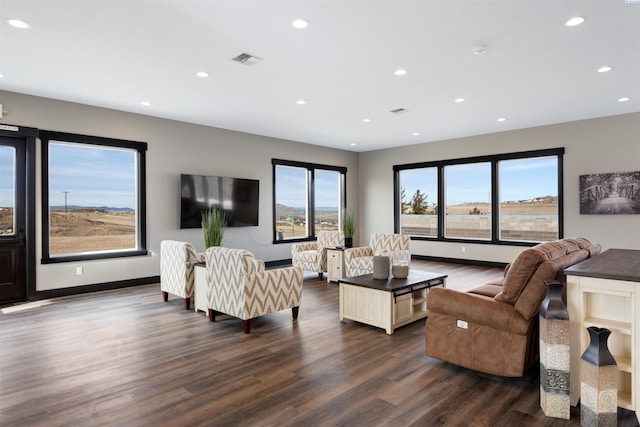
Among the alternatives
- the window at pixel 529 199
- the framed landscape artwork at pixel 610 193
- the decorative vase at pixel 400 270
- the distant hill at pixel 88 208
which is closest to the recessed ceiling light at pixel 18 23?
the distant hill at pixel 88 208

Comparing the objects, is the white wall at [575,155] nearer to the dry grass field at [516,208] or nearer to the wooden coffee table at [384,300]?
the dry grass field at [516,208]

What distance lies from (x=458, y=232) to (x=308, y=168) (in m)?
3.89

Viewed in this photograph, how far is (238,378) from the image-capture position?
2.92 metres

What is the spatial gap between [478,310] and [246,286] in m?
2.22

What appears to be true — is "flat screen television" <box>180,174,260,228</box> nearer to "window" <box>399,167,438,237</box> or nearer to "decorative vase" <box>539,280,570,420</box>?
"window" <box>399,167,438,237</box>

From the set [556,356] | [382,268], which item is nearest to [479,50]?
[382,268]

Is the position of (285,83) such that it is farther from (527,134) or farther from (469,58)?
(527,134)

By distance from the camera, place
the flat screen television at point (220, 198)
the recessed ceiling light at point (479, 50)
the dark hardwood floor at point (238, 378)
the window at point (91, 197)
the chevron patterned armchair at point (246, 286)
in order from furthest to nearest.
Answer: the flat screen television at point (220, 198), the window at point (91, 197), the chevron patterned armchair at point (246, 286), the recessed ceiling light at point (479, 50), the dark hardwood floor at point (238, 378)

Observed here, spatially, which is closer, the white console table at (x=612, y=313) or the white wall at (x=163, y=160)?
the white console table at (x=612, y=313)

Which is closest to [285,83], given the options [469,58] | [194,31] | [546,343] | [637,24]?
[194,31]

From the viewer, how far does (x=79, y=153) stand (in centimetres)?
598

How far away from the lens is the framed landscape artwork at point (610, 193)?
650 cm

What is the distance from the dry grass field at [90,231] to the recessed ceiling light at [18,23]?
10.5 ft

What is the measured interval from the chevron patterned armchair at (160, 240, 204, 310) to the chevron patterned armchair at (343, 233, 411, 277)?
7.98 feet
